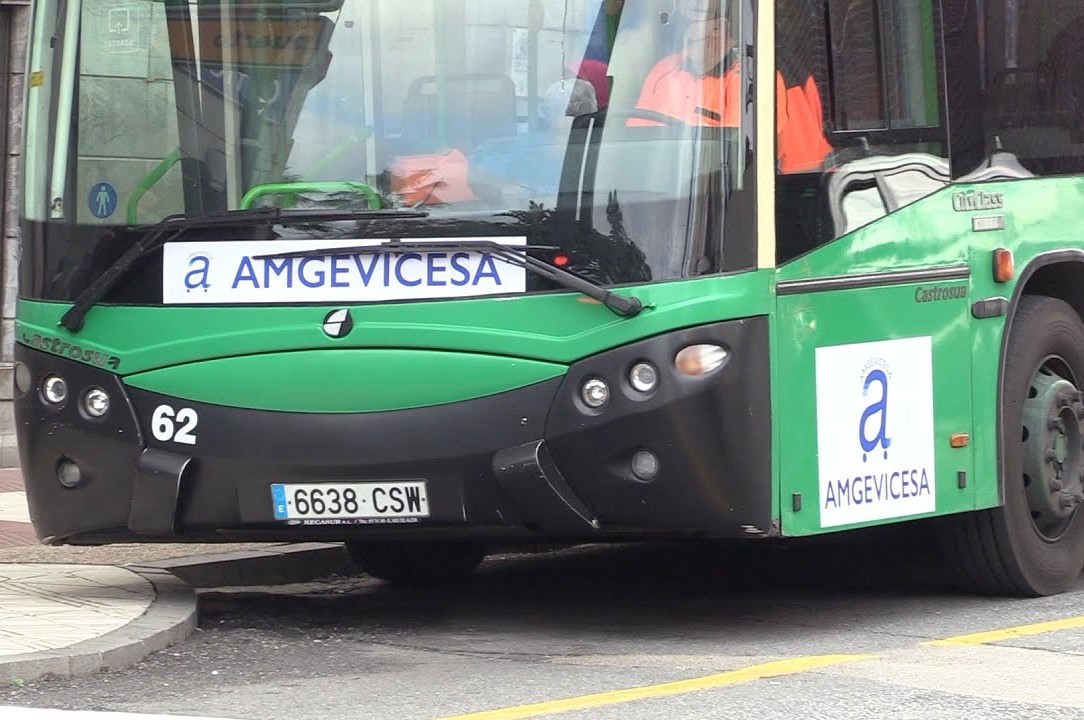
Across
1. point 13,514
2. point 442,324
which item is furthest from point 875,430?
point 13,514

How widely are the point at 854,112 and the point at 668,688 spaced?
2.26 m

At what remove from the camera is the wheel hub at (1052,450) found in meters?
8.88

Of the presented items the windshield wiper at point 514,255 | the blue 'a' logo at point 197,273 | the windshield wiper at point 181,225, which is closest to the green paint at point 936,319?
the windshield wiper at point 514,255

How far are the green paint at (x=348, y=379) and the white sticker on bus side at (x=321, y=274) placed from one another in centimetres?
20

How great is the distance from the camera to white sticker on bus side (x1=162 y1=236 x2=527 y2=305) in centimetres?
761

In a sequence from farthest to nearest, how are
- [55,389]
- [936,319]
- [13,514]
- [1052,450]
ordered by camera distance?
[13,514]
[1052,450]
[936,319]
[55,389]

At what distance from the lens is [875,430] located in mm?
8039

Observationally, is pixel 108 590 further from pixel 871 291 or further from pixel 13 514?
pixel 13 514

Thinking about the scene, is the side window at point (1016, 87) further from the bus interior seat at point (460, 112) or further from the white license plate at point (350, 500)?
the white license plate at point (350, 500)

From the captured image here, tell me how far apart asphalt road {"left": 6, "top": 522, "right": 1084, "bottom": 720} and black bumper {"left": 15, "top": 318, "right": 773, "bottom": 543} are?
0.42 meters

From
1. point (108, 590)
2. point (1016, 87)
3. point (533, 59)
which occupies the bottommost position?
point (108, 590)

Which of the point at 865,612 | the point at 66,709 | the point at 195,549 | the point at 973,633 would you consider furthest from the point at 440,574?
the point at 66,709

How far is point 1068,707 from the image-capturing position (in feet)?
21.4

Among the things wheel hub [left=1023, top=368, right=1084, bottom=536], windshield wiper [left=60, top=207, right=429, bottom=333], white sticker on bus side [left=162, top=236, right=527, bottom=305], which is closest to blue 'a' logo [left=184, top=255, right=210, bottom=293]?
white sticker on bus side [left=162, top=236, right=527, bottom=305]
